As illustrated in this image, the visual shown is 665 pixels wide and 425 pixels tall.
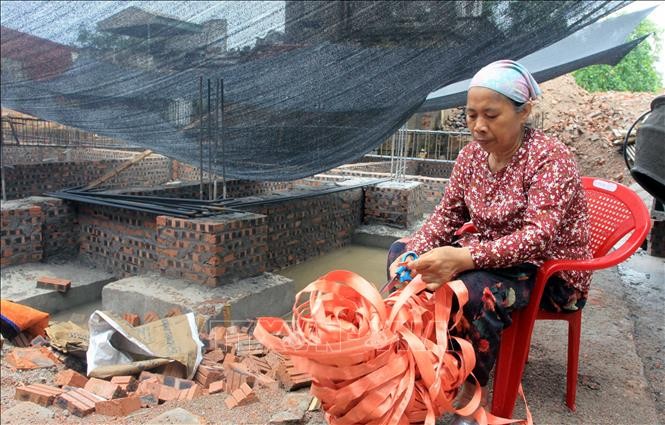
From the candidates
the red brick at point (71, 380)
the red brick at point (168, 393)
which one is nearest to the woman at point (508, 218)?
the red brick at point (168, 393)

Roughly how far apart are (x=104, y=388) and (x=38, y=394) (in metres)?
0.26

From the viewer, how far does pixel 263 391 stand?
224cm

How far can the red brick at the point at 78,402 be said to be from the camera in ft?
7.09

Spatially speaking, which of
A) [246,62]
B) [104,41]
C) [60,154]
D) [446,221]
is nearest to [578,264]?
→ [446,221]

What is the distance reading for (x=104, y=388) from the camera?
2.37 m

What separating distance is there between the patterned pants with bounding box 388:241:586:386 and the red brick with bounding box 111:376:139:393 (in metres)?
1.65

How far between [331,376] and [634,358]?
176 centimetres

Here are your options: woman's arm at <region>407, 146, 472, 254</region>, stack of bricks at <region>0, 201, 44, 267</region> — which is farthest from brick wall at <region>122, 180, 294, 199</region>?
woman's arm at <region>407, 146, 472, 254</region>

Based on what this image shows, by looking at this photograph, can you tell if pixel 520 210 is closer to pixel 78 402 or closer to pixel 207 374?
pixel 207 374

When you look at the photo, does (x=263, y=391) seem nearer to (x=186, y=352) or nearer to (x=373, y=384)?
(x=186, y=352)

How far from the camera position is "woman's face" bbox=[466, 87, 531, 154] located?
159 cm

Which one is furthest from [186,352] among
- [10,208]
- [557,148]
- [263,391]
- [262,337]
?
[10,208]

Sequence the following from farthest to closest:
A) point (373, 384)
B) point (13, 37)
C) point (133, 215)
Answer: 1. point (133, 215)
2. point (13, 37)
3. point (373, 384)

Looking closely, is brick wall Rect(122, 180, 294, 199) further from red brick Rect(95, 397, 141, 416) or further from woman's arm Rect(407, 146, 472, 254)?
woman's arm Rect(407, 146, 472, 254)
